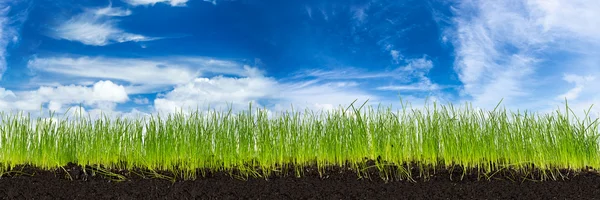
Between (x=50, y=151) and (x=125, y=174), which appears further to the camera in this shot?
(x=50, y=151)

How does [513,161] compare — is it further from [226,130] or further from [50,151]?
[50,151]

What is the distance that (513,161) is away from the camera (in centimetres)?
400

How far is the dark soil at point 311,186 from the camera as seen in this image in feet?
11.6

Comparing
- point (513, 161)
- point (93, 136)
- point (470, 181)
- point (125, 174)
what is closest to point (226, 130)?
point (125, 174)

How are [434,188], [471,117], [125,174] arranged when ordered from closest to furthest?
1. [434,188]
2. [125,174]
3. [471,117]

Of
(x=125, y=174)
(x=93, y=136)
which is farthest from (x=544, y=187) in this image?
(x=93, y=136)

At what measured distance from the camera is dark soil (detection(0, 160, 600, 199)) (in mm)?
3547

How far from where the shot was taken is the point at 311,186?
3.58m

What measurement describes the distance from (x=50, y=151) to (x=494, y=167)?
11.3ft

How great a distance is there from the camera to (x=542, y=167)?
12.8ft

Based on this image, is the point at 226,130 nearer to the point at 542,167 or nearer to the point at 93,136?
the point at 93,136

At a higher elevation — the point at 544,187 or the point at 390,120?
the point at 390,120

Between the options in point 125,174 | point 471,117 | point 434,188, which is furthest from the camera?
point 471,117

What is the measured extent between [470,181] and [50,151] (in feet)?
10.6
